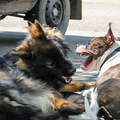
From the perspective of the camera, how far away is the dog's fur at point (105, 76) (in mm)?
3539

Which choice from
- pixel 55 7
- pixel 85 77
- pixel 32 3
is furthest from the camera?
pixel 55 7

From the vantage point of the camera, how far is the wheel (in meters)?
8.38

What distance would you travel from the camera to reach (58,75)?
163 inches

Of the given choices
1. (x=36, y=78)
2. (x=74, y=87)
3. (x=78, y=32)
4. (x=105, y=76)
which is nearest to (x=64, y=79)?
(x=74, y=87)

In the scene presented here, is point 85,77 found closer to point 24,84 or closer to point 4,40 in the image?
point 24,84

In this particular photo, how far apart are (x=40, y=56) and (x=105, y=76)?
94cm

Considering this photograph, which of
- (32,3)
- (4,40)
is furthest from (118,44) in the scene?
(4,40)

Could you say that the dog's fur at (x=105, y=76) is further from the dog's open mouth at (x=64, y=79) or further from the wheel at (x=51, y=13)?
the wheel at (x=51, y=13)

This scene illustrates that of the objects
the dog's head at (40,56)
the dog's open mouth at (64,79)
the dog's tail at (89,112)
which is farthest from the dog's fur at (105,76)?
the dog's head at (40,56)

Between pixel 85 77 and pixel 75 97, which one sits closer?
pixel 75 97

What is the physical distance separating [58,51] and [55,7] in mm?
5039

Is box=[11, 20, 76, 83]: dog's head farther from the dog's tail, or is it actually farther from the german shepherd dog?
the dog's tail

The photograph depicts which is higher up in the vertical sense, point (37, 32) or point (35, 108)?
point (37, 32)

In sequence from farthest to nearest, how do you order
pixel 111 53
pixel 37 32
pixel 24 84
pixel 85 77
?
pixel 85 77, pixel 111 53, pixel 37 32, pixel 24 84
